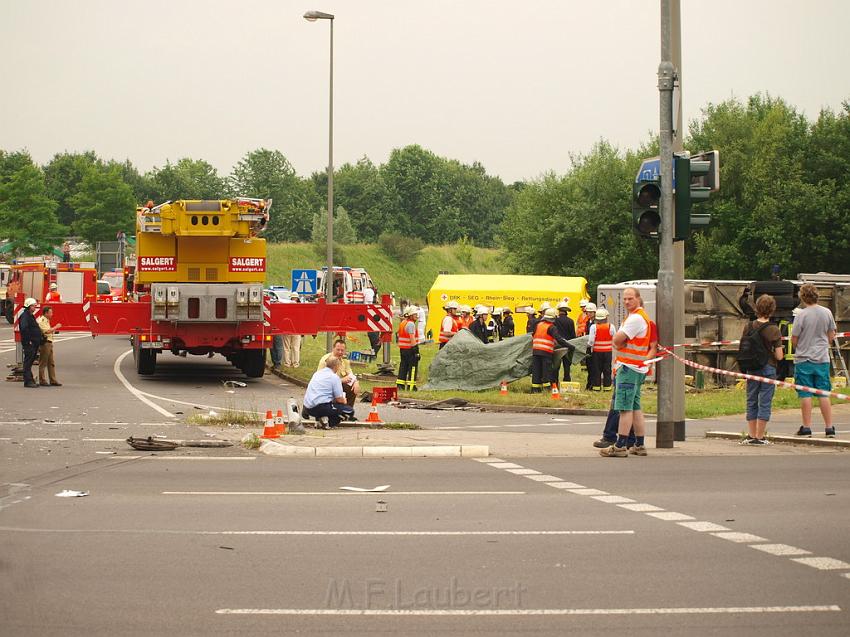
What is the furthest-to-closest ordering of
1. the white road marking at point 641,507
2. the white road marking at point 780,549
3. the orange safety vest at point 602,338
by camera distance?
the orange safety vest at point 602,338 → the white road marking at point 641,507 → the white road marking at point 780,549

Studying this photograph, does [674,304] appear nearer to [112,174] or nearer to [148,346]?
[148,346]

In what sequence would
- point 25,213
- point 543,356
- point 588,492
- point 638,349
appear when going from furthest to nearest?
point 25,213
point 543,356
point 638,349
point 588,492

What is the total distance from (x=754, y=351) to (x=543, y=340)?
366 inches

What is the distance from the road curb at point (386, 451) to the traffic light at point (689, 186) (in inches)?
136

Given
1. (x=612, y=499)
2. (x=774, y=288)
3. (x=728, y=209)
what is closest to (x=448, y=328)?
(x=774, y=288)

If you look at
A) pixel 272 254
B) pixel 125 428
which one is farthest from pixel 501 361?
pixel 272 254

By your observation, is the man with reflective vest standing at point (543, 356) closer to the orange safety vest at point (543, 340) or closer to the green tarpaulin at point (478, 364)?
the orange safety vest at point (543, 340)

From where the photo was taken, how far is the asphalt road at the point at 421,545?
6500mm

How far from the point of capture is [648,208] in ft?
46.9

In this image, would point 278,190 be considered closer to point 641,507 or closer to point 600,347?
point 600,347

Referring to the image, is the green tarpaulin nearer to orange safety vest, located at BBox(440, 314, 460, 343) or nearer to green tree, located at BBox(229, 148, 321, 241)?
orange safety vest, located at BBox(440, 314, 460, 343)

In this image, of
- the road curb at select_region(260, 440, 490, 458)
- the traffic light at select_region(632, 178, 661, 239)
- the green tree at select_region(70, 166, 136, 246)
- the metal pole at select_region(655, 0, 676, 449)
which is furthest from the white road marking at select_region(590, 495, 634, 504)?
the green tree at select_region(70, 166, 136, 246)

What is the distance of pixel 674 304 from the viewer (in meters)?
14.6

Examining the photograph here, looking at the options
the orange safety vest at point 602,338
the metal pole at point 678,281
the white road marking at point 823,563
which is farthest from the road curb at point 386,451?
the orange safety vest at point 602,338
